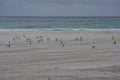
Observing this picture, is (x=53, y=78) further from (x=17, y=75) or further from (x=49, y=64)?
(x=49, y=64)

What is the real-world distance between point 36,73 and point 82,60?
546 cm

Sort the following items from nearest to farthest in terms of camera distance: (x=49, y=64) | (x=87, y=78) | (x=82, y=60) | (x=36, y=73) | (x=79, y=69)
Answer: (x=87, y=78) < (x=36, y=73) < (x=79, y=69) < (x=49, y=64) < (x=82, y=60)

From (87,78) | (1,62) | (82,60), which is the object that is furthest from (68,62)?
(87,78)

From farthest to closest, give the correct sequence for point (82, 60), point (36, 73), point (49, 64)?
point (82, 60), point (49, 64), point (36, 73)

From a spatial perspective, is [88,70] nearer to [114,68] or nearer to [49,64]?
[114,68]

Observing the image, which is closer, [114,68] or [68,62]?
[114,68]

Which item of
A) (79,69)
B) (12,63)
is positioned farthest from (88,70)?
(12,63)

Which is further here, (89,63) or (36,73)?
(89,63)

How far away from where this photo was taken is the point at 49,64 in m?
17.7

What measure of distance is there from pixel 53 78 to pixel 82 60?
6.32 m

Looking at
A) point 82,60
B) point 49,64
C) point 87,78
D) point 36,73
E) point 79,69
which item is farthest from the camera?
point 82,60

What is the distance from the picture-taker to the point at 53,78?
526 inches

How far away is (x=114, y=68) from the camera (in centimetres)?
1606

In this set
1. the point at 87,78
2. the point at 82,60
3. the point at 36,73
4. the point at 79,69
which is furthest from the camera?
the point at 82,60
